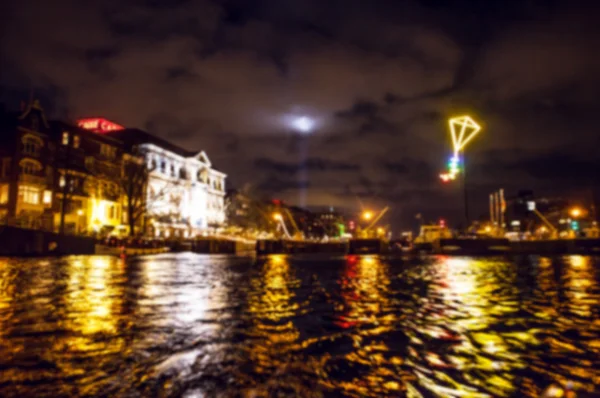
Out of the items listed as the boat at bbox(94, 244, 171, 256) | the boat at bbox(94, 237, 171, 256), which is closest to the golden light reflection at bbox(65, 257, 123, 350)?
the boat at bbox(94, 237, 171, 256)

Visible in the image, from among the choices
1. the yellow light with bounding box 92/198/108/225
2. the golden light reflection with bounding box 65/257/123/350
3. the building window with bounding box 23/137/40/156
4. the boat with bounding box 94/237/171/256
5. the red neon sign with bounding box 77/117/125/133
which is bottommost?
the golden light reflection with bounding box 65/257/123/350

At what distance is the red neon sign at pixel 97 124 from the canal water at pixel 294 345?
74631 millimetres

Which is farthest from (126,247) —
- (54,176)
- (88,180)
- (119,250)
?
(88,180)

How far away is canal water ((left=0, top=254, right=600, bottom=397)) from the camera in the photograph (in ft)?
14.6

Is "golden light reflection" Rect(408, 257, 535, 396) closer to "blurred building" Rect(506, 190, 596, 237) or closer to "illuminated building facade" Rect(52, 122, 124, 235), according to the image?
"illuminated building facade" Rect(52, 122, 124, 235)

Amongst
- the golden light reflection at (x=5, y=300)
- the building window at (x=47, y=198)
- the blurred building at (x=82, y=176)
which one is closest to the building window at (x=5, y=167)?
the blurred building at (x=82, y=176)

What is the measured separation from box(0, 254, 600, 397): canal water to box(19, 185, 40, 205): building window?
45.8 meters

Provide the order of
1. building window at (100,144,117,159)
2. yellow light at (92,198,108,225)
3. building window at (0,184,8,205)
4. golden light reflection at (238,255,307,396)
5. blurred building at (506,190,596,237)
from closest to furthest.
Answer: golden light reflection at (238,255,307,396), building window at (0,184,8,205), yellow light at (92,198,108,225), building window at (100,144,117,159), blurred building at (506,190,596,237)

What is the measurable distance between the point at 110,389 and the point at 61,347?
2.20 meters

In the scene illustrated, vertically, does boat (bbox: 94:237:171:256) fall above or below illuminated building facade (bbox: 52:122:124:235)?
below

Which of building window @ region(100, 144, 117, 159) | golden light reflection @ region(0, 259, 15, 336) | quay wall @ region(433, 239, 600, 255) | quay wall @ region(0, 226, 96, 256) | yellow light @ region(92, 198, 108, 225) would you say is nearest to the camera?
golden light reflection @ region(0, 259, 15, 336)

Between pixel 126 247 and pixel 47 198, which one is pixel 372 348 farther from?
pixel 47 198

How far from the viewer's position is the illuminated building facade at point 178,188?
77.5 m

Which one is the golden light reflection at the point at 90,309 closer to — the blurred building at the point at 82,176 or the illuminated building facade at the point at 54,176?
the illuminated building facade at the point at 54,176
